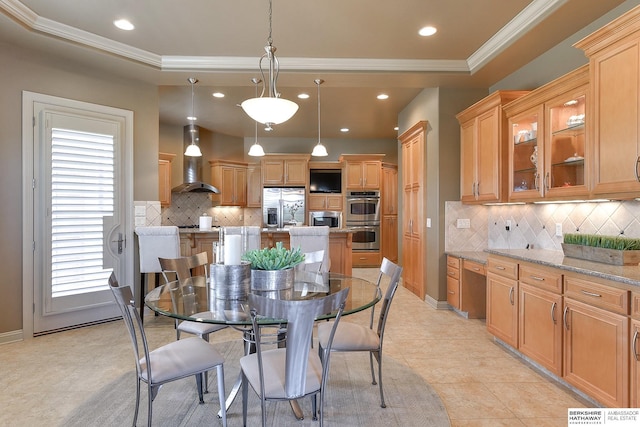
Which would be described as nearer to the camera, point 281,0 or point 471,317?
point 281,0

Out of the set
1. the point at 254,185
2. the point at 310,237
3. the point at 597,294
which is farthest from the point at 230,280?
the point at 254,185

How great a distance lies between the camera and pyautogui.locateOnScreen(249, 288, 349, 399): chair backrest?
5.27 feet

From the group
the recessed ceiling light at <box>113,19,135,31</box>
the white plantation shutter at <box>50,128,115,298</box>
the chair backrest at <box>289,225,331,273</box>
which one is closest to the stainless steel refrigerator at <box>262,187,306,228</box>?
the chair backrest at <box>289,225,331,273</box>

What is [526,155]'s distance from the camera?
3537mm

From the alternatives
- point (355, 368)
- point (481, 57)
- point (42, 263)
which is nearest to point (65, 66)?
point (42, 263)

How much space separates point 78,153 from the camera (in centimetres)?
389

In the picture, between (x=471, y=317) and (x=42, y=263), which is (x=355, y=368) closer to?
(x=471, y=317)

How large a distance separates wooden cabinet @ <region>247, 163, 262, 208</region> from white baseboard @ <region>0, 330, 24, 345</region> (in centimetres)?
514

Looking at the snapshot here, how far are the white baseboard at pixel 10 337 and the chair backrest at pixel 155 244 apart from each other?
1.18m

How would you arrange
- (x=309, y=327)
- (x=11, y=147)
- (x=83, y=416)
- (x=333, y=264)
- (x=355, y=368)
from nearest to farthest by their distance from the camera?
(x=309, y=327) < (x=83, y=416) < (x=355, y=368) < (x=11, y=147) < (x=333, y=264)

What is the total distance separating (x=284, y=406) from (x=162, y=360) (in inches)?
33.3

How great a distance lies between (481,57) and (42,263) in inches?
193

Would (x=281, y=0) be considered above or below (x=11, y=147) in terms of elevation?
above

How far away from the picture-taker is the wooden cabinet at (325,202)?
834cm
